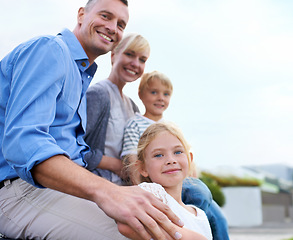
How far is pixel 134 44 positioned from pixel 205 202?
4.28 ft

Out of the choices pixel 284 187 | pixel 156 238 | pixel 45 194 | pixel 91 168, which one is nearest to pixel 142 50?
pixel 91 168

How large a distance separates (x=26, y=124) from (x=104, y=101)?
1152mm

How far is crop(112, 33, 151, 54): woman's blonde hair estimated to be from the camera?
9.18 feet

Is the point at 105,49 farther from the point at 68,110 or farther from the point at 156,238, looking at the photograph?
the point at 156,238

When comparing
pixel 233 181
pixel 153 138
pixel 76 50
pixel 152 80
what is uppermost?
pixel 76 50

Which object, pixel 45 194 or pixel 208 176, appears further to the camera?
pixel 208 176

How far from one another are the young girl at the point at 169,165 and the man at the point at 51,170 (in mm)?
442

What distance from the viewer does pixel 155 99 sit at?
9.86 ft

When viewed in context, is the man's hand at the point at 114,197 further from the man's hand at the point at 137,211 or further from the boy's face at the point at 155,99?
the boy's face at the point at 155,99

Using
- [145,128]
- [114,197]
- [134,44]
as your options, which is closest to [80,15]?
[134,44]

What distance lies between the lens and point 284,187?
70.2ft

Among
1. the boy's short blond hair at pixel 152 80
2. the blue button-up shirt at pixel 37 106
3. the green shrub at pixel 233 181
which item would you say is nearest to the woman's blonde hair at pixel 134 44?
the boy's short blond hair at pixel 152 80

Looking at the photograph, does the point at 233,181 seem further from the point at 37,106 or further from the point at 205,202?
the point at 37,106

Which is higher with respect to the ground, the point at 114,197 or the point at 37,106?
the point at 37,106
